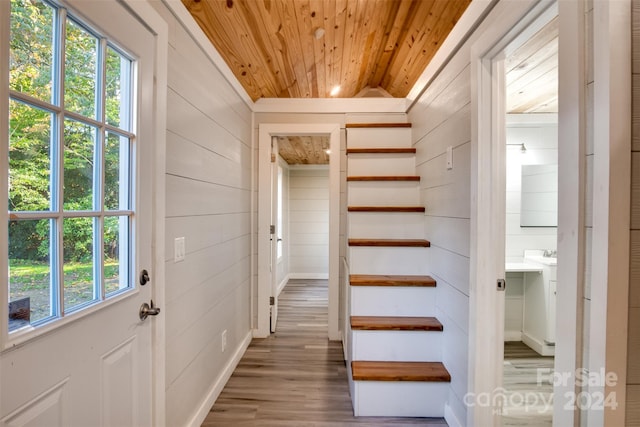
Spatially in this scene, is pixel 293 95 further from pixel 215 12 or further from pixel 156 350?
pixel 156 350

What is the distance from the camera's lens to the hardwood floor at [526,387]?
5.72 feet

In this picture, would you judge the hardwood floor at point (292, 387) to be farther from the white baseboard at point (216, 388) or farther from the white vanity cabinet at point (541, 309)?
the white vanity cabinet at point (541, 309)

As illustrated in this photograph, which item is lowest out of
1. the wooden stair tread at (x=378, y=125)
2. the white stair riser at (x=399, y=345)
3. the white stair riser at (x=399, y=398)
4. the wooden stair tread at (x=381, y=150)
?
the white stair riser at (x=399, y=398)

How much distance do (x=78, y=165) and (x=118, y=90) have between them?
1.09 ft

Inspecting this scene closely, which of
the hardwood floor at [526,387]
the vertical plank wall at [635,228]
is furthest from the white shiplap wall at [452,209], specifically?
the vertical plank wall at [635,228]

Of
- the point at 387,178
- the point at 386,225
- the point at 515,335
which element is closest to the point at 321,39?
the point at 387,178

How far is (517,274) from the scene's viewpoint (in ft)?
8.77

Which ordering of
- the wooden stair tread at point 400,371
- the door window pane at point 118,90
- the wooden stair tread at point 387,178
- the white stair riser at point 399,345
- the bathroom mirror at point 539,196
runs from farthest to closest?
the bathroom mirror at point 539,196
the wooden stair tread at point 387,178
the white stair riser at point 399,345
the wooden stair tread at point 400,371
the door window pane at point 118,90

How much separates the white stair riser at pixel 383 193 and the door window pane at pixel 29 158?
1769 mm

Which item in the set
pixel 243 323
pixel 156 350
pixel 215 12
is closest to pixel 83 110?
pixel 156 350

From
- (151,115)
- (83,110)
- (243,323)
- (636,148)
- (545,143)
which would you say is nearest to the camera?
(636,148)

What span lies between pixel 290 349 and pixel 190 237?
1.60 metres

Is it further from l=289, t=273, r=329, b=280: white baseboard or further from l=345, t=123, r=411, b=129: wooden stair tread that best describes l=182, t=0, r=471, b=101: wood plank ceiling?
l=289, t=273, r=329, b=280: white baseboard

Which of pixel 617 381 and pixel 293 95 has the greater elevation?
pixel 293 95
